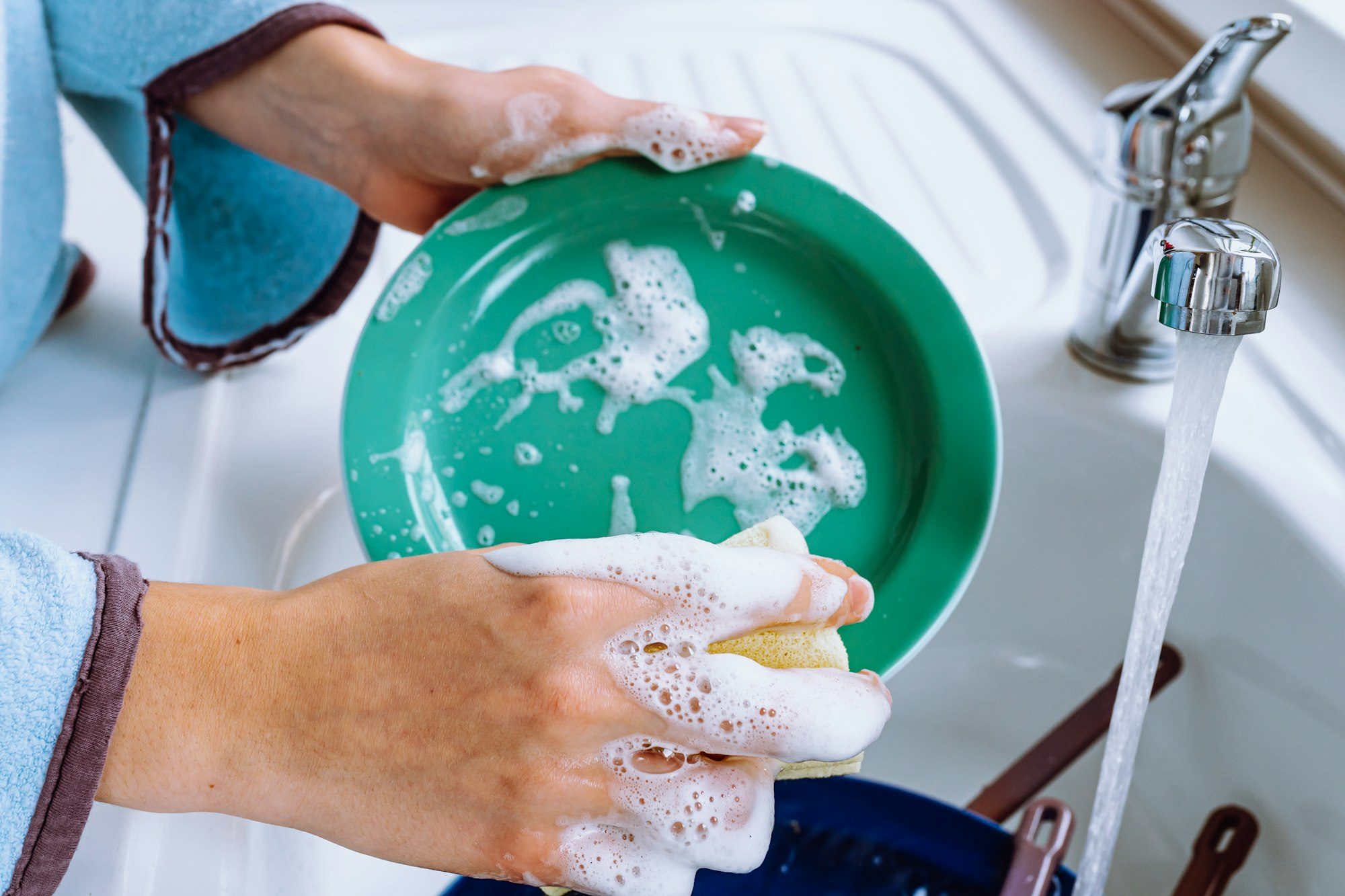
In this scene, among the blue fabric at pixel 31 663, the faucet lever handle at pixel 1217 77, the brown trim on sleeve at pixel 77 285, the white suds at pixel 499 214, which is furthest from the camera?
the brown trim on sleeve at pixel 77 285

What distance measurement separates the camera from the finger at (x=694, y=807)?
16.6 inches

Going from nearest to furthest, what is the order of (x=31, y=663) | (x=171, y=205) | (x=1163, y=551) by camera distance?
(x=31, y=663)
(x=1163, y=551)
(x=171, y=205)

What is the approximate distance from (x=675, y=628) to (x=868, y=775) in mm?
453

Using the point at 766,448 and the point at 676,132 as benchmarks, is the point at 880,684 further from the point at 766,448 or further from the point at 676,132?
the point at 676,132

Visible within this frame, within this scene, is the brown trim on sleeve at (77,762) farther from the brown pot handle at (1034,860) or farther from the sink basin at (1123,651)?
the sink basin at (1123,651)

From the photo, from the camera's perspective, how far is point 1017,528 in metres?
0.81

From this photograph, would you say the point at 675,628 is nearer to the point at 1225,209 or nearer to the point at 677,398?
the point at 677,398

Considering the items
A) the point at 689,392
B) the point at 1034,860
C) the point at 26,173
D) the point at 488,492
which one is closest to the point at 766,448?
the point at 689,392

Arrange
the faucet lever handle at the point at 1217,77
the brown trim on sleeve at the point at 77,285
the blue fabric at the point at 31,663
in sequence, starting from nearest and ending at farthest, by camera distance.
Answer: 1. the blue fabric at the point at 31,663
2. the faucet lever handle at the point at 1217,77
3. the brown trim on sleeve at the point at 77,285

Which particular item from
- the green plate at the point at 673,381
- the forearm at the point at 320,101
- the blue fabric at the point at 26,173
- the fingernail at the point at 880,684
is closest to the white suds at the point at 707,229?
the green plate at the point at 673,381

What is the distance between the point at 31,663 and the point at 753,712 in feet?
0.93

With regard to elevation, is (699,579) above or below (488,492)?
above

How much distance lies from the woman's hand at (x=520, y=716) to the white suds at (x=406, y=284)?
250 millimetres

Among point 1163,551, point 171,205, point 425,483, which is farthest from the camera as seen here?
point 171,205
